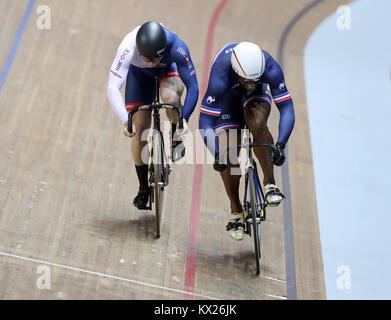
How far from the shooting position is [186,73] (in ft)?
13.4

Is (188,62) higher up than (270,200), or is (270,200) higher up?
(188,62)

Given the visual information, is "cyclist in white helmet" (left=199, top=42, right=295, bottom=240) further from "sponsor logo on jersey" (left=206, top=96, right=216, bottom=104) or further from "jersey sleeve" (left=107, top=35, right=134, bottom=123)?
"jersey sleeve" (left=107, top=35, right=134, bottom=123)

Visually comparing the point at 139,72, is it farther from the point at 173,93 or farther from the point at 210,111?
the point at 210,111

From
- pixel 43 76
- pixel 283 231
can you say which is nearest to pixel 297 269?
pixel 283 231

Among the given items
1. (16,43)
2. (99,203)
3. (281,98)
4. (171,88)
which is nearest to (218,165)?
(281,98)

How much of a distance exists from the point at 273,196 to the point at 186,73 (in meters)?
1.00

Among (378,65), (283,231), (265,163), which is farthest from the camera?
(378,65)

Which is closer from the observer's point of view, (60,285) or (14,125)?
(60,285)

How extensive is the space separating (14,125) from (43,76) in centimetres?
87

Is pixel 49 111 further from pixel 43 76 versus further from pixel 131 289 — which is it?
pixel 131 289

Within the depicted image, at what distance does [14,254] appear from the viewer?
156 inches

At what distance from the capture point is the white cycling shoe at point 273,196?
3918mm

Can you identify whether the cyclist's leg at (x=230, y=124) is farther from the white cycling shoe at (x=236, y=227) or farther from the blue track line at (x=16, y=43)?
the blue track line at (x=16, y=43)

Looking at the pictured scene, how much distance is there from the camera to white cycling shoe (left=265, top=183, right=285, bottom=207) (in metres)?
3.92
